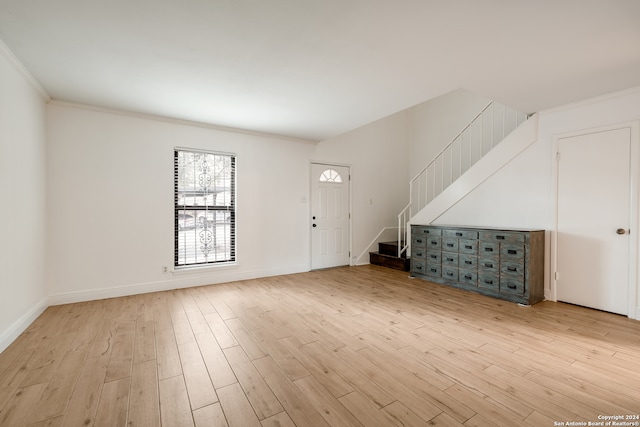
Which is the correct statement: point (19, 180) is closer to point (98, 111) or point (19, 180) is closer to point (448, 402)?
point (98, 111)

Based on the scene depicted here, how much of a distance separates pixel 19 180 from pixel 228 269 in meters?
2.73

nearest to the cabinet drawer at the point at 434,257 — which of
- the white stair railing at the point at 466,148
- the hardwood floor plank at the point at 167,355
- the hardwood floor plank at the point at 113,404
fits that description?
the white stair railing at the point at 466,148

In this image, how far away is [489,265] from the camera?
3834 millimetres

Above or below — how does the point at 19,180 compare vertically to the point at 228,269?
above

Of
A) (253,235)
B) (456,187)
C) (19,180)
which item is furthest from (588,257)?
(19,180)

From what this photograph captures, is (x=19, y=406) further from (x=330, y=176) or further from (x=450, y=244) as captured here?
(x=330, y=176)

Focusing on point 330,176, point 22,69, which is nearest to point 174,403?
point 22,69

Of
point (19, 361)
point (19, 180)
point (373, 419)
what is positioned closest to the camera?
point (373, 419)

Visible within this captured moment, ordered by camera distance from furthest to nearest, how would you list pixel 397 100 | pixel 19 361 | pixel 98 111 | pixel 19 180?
pixel 98 111
pixel 397 100
pixel 19 180
pixel 19 361

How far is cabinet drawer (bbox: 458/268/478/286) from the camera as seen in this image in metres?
4.00

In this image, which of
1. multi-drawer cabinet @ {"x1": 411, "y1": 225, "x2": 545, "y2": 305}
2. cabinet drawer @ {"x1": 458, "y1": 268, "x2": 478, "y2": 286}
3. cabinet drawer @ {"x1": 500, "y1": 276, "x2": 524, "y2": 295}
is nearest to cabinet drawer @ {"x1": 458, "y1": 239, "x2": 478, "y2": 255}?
multi-drawer cabinet @ {"x1": 411, "y1": 225, "x2": 545, "y2": 305}

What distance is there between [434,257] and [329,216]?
216 centimetres

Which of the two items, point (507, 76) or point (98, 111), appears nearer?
point (507, 76)

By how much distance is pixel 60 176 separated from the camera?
11.6ft
